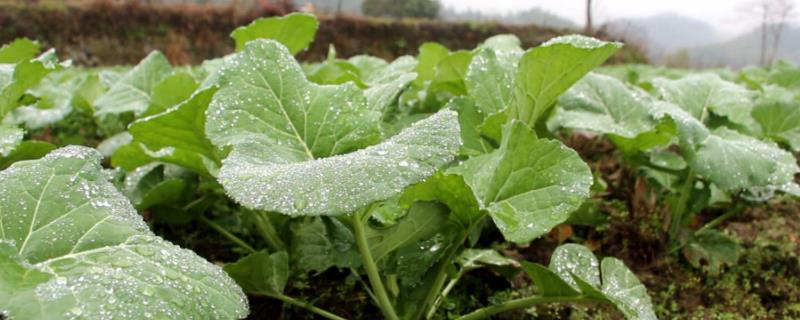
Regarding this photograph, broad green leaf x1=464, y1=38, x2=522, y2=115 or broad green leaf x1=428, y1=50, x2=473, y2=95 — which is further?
broad green leaf x1=428, y1=50, x2=473, y2=95

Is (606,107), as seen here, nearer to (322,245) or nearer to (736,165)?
(736,165)

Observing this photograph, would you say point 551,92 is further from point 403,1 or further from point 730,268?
point 403,1

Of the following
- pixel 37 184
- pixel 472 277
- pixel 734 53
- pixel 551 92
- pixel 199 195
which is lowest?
pixel 734 53

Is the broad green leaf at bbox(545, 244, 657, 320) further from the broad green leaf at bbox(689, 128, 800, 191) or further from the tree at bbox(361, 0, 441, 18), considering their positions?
the tree at bbox(361, 0, 441, 18)

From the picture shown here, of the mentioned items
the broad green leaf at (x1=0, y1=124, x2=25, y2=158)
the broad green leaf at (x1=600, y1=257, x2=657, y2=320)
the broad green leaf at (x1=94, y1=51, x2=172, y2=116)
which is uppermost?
the broad green leaf at (x1=0, y1=124, x2=25, y2=158)

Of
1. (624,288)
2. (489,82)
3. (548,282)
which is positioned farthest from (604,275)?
(489,82)

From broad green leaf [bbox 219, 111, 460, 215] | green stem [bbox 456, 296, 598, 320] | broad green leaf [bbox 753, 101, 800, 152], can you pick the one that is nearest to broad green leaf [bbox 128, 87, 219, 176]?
broad green leaf [bbox 219, 111, 460, 215]

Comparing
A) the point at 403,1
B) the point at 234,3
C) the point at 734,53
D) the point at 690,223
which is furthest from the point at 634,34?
the point at 734,53
